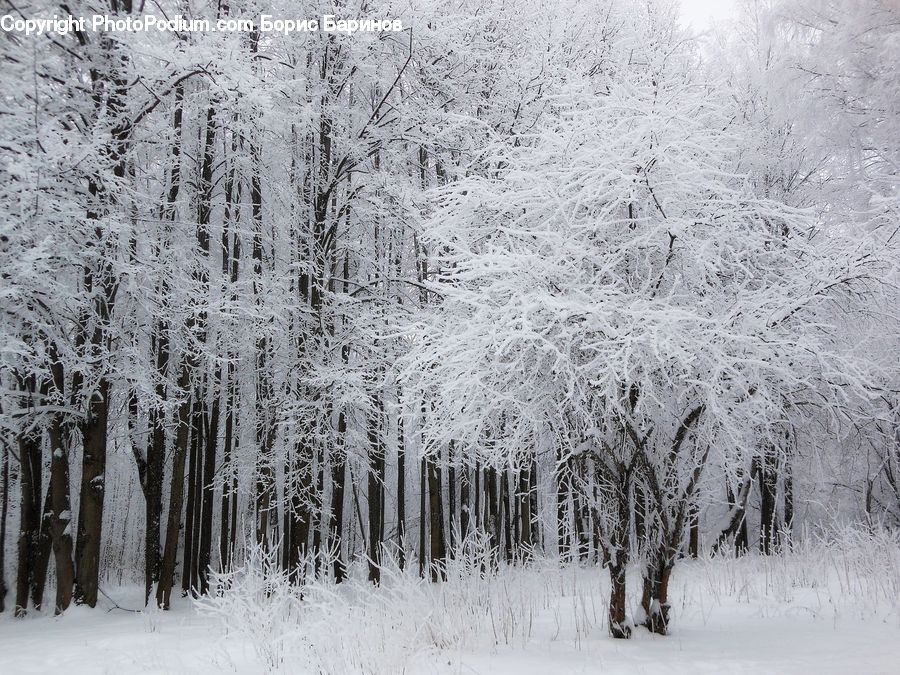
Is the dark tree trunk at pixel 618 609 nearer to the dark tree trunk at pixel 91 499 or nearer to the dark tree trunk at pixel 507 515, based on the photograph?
the dark tree trunk at pixel 507 515

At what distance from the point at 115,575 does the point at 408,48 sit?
2089cm

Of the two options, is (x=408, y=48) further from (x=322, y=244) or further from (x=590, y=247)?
(x=590, y=247)

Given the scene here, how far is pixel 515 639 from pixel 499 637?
142 mm

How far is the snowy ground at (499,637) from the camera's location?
179 inches

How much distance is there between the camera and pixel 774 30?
479 inches

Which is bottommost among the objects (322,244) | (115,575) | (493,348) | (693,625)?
(115,575)

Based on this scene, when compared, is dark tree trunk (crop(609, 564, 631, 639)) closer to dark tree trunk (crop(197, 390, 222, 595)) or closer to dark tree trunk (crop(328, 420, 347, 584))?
dark tree trunk (crop(328, 420, 347, 584))

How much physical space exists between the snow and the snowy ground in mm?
15

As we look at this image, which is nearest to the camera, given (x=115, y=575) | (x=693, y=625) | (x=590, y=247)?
(x=590, y=247)

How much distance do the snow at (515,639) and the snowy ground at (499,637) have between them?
0.05ft

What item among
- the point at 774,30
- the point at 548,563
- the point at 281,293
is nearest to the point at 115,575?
the point at 281,293

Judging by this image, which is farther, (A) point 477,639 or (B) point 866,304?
(B) point 866,304

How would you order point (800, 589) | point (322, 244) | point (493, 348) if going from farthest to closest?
point (322, 244), point (800, 589), point (493, 348)

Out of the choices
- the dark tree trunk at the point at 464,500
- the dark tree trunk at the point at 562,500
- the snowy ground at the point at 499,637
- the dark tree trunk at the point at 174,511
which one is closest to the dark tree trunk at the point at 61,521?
the dark tree trunk at the point at 174,511
